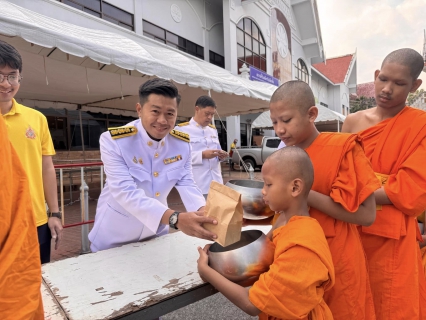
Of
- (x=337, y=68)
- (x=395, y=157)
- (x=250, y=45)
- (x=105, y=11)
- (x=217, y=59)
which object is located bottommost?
(x=395, y=157)

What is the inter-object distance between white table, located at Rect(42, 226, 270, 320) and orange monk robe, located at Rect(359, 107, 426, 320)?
83 cm

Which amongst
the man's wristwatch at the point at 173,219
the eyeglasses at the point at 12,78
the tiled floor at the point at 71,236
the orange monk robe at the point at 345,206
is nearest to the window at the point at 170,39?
the tiled floor at the point at 71,236

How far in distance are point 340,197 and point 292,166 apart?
24cm

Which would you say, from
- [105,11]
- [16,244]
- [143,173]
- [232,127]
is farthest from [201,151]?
[232,127]

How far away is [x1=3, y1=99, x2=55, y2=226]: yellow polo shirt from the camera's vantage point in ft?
5.46

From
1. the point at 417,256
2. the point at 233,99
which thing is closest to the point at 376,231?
the point at 417,256

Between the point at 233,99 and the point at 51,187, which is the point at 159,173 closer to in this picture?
the point at 51,187

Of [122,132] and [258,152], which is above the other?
[122,132]

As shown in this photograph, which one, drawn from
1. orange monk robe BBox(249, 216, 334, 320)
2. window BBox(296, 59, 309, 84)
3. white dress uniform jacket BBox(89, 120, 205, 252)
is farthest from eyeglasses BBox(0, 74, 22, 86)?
window BBox(296, 59, 309, 84)

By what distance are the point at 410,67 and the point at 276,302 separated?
1.37 m

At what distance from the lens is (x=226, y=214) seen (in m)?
1.06

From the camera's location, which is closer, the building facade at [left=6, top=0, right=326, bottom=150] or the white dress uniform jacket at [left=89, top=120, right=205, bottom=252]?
the white dress uniform jacket at [left=89, top=120, right=205, bottom=252]

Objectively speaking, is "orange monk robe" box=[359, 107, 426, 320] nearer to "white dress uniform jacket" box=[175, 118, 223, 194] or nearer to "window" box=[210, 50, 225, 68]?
"white dress uniform jacket" box=[175, 118, 223, 194]

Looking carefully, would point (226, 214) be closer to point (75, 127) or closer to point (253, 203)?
point (253, 203)
